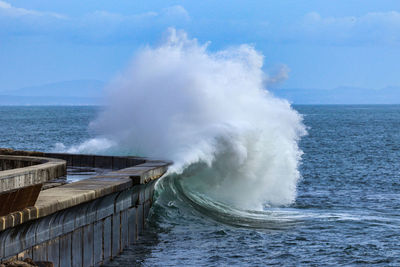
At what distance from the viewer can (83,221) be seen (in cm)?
923

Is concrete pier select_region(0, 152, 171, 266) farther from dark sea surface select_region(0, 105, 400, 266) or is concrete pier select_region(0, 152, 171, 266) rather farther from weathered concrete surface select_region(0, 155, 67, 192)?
dark sea surface select_region(0, 105, 400, 266)

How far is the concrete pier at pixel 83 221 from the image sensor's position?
753cm

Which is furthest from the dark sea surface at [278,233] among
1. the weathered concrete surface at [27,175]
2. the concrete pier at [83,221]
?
the weathered concrete surface at [27,175]

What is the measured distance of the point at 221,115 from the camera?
63.2 feet

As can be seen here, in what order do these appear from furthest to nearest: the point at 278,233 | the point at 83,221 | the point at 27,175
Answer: the point at 278,233
the point at 83,221
the point at 27,175

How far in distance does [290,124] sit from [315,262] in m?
9.72

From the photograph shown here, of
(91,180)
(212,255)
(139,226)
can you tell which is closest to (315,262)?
(212,255)

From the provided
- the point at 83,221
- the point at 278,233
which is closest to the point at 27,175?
the point at 83,221

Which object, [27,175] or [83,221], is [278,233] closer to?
[83,221]

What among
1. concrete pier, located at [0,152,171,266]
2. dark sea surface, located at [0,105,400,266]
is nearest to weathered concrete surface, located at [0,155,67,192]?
concrete pier, located at [0,152,171,266]

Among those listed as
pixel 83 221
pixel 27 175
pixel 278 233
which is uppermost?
pixel 27 175

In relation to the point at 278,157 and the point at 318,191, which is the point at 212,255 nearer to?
the point at 278,157

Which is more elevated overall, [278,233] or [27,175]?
[27,175]

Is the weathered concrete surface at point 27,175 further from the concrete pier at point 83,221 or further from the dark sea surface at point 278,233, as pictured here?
the dark sea surface at point 278,233
